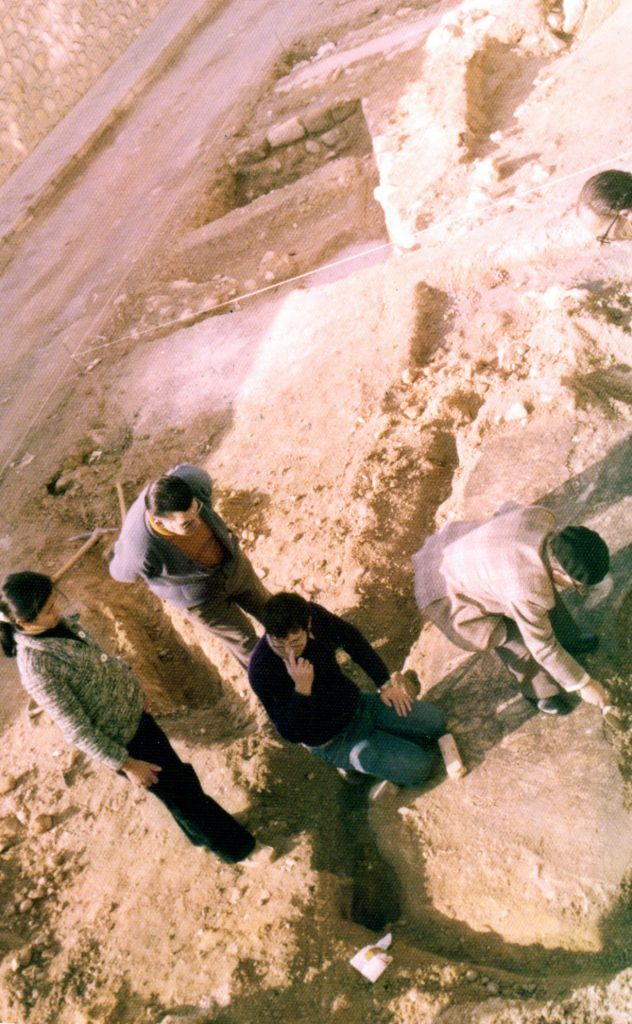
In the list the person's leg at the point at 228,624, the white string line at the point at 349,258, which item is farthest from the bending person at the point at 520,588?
the white string line at the point at 349,258

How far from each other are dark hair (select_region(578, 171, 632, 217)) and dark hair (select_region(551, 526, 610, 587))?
7.56 ft

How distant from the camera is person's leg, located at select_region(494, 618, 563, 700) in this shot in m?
2.91

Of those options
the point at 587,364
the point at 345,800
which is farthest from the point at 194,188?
the point at 345,800

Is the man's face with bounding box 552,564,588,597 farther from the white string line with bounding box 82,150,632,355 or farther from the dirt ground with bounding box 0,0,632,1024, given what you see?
the white string line with bounding box 82,150,632,355

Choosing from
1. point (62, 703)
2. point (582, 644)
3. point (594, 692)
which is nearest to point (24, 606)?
point (62, 703)

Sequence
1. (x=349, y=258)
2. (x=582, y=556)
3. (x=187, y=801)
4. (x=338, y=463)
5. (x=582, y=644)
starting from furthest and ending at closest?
(x=349, y=258) → (x=338, y=463) → (x=582, y=644) → (x=187, y=801) → (x=582, y=556)

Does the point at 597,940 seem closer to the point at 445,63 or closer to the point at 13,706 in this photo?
the point at 13,706

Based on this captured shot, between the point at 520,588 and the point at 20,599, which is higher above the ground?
the point at 20,599

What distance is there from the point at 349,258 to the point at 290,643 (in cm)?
446

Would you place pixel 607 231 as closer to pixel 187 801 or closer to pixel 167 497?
pixel 167 497

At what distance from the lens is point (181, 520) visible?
9.22 ft

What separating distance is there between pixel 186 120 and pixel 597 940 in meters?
10.6

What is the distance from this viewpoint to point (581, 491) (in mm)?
3393

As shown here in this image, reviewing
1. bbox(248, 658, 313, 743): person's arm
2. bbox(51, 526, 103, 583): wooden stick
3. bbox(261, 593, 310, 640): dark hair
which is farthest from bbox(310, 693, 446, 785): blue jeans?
bbox(51, 526, 103, 583): wooden stick
